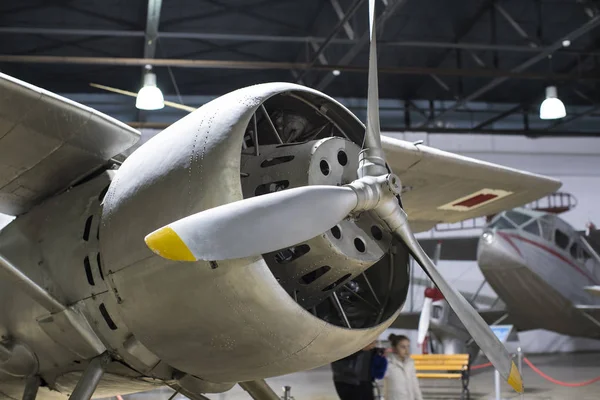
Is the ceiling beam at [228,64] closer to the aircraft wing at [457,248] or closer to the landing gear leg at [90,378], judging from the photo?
the aircraft wing at [457,248]

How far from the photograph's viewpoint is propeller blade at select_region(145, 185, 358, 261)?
2.39m

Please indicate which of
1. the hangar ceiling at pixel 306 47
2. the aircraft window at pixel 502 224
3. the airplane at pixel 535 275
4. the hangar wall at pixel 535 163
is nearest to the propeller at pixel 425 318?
the airplane at pixel 535 275

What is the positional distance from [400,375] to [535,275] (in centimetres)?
901

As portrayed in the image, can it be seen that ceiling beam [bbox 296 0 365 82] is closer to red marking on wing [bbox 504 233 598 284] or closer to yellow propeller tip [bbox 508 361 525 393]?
red marking on wing [bbox 504 233 598 284]

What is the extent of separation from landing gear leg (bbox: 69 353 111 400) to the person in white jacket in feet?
11.2

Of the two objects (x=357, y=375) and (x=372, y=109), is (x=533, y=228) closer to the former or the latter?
(x=357, y=375)

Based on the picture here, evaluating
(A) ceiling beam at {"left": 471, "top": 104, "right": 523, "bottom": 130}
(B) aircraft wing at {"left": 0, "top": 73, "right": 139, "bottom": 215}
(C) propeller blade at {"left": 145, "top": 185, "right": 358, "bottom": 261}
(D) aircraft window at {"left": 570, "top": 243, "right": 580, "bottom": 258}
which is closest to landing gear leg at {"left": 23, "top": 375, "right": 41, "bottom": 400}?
(B) aircraft wing at {"left": 0, "top": 73, "right": 139, "bottom": 215}

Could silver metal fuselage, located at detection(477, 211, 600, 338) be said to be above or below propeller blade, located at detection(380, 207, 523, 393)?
above

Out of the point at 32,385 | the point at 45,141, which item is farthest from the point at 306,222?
the point at 32,385

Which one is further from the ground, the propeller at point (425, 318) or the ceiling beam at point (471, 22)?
the ceiling beam at point (471, 22)

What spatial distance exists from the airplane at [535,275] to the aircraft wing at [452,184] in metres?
7.45

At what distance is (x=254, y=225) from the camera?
101 inches

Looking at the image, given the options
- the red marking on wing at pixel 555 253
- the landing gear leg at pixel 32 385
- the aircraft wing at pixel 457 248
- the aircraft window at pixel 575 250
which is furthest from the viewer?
the aircraft wing at pixel 457 248

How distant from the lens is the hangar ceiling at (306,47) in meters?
12.3
